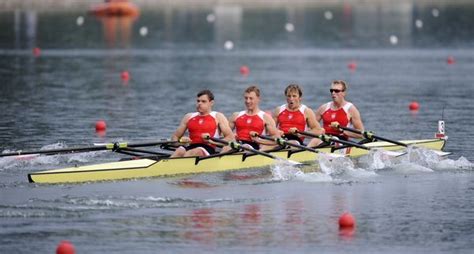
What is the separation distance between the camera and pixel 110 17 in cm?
6925

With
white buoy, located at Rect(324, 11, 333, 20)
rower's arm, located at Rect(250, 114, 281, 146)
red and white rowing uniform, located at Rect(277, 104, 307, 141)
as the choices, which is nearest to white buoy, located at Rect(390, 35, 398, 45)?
white buoy, located at Rect(324, 11, 333, 20)

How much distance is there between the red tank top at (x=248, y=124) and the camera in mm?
20344

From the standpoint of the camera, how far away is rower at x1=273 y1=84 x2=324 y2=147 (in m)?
20.9

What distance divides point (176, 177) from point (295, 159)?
82.0 inches

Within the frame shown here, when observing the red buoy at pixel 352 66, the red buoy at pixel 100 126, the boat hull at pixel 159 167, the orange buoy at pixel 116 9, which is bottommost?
the boat hull at pixel 159 167

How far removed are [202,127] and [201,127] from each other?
0.01m

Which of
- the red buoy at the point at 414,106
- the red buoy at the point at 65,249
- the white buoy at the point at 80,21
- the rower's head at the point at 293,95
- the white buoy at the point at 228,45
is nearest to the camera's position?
the red buoy at the point at 65,249

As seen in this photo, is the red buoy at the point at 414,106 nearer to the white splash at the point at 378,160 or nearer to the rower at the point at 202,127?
the white splash at the point at 378,160

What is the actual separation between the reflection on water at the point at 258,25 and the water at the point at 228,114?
0.88 feet

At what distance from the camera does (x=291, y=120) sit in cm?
2103

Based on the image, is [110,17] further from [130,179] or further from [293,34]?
[130,179]

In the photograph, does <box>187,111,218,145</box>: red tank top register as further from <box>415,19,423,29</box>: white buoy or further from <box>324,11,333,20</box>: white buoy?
<box>324,11,333,20</box>: white buoy

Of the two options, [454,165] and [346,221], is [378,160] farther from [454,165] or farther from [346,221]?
[346,221]

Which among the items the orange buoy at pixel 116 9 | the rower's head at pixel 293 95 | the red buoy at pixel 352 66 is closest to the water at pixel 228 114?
the red buoy at pixel 352 66
